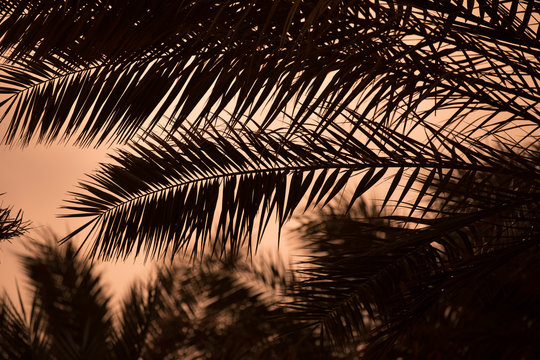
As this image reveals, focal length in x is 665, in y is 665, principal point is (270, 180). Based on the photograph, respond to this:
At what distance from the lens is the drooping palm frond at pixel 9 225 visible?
2668 mm

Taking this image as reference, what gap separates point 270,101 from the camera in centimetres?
248

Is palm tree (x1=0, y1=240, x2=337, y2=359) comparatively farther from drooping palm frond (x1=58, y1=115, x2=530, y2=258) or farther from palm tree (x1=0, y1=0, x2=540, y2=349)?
palm tree (x1=0, y1=0, x2=540, y2=349)

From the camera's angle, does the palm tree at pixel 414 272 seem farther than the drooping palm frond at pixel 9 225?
No

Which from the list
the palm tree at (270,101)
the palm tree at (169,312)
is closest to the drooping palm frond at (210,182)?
the palm tree at (270,101)

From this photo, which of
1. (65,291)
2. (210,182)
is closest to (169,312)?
(65,291)

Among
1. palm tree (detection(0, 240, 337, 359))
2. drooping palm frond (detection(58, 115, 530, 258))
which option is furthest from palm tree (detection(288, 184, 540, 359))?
palm tree (detection(0, 240, 337, 359))

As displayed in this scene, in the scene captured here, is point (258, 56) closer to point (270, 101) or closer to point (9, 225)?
point (270, 101)

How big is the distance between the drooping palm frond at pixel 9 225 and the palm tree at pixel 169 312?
2215 mm

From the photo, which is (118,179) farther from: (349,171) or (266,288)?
(266,288)

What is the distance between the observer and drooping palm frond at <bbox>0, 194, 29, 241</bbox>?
8.75 feet

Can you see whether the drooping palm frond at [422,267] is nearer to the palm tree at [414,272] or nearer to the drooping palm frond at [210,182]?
the palm tree at [414,272]

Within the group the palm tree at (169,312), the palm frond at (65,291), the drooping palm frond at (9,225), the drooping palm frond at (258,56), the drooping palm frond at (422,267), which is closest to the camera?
the drooping palm frond at (258,56)

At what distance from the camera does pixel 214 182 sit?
2.91 m

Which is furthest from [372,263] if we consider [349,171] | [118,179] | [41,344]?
[41,344]
